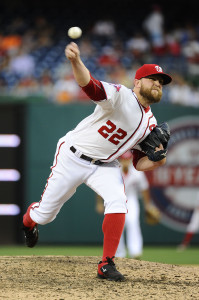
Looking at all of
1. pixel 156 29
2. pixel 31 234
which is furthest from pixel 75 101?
pixel 31 234

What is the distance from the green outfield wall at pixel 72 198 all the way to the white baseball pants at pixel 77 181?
15.9 ft

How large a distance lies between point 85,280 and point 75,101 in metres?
6.23

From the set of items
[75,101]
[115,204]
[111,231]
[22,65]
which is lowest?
[111,231]

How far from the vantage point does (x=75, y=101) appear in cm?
1088

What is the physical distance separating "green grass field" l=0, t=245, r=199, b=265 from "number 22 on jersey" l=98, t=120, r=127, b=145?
13.1ft

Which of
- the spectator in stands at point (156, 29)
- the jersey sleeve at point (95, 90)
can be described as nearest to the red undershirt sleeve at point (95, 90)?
the jersey sleeve at point (95, 90)

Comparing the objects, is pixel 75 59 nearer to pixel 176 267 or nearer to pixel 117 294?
pixel 117 294

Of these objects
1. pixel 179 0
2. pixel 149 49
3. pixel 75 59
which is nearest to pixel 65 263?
pixel 75 59

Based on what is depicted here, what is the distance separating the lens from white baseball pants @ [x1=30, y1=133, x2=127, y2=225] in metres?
4.99

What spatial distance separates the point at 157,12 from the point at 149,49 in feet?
4.97

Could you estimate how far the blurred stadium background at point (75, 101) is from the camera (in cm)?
1011

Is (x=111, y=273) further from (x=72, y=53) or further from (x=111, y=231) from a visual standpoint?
(x=72, y=53)

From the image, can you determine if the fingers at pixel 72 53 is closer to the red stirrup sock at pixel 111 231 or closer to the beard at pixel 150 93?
the beard at pixel 150 93

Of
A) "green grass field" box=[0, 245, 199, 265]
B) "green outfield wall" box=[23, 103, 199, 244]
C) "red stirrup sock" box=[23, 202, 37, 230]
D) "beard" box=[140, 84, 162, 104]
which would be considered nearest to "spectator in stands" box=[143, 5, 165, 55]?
"green outfield wall" box=[23, 103, 199, 244]
